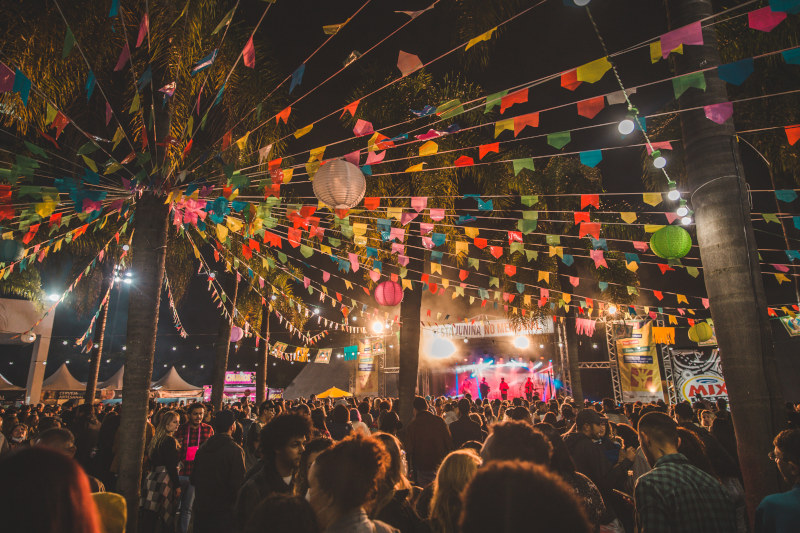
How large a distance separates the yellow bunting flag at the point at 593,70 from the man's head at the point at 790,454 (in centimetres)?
323

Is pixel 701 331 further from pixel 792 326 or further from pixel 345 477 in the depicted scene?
pixel 345 477

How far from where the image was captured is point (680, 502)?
2613 millimetres

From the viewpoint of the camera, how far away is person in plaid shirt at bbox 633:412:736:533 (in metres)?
2.57

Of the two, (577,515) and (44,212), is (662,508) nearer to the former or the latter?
(577,515)

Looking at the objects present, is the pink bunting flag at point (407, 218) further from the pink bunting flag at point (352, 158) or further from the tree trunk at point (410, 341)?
the pink bunting flag at point (352, 158)

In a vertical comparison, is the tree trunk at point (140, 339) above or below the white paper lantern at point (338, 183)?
below

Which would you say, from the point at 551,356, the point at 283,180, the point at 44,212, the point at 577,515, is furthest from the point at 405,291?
the point at 551,356

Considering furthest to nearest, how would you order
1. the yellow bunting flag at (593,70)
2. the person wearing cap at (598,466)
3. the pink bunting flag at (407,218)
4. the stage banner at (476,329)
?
the stage banner at (476,329) → the pink bunting flag at (407,218) → the person wearing cap at (598,466) → the yellow bunting flag at (593,70)

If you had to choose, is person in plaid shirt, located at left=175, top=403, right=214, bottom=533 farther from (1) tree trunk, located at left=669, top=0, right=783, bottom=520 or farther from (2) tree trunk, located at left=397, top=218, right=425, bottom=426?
(1) tree trunk, located at left=669, top=0, right=783, bottom=520

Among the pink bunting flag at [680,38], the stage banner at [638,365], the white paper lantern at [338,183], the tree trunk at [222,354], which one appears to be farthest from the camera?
the stage banner at [638,365]

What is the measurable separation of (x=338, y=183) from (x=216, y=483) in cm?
367

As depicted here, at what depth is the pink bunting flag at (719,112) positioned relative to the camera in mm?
3861

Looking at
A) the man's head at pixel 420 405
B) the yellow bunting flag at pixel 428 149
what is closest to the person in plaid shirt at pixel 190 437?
the man's head at pixel 420 405

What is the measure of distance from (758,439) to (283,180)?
6.26 m
